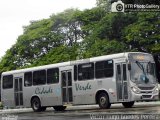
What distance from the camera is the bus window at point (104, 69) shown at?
74.6ft

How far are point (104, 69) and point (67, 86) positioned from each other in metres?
3.16

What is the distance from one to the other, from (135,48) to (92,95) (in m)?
19.2

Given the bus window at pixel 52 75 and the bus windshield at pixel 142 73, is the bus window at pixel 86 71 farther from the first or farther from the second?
the bus windshield at pixel 142 73

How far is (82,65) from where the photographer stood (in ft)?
80.2

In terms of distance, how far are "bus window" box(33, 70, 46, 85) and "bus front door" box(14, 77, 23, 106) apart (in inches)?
58.4

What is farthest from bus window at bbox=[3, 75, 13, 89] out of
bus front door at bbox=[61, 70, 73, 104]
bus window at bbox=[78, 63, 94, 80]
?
bus window at bbox=[78, 63, 94, 80]

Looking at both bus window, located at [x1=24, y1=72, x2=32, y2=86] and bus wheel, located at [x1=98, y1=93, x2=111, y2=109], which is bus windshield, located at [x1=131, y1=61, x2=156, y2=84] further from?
bus window, located at [x1=24, y1=72, x2=32, y2=86]

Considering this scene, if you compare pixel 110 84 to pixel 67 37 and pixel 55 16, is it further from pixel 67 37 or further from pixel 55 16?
pixel 55 16

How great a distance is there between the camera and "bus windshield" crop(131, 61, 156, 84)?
22.1m

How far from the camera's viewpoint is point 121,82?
22.3 meters

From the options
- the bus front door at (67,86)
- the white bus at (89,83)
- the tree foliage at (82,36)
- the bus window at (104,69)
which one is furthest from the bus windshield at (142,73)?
the tree foliage at (82,36)

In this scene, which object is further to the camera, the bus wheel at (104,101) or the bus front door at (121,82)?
the bus wheel at (104,101)

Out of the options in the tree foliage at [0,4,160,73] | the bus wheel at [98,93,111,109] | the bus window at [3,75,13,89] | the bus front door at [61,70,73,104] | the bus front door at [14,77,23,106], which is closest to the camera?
the bus wheel at [98,93,111,109]

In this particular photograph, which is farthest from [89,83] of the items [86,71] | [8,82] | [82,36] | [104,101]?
[82,36]
